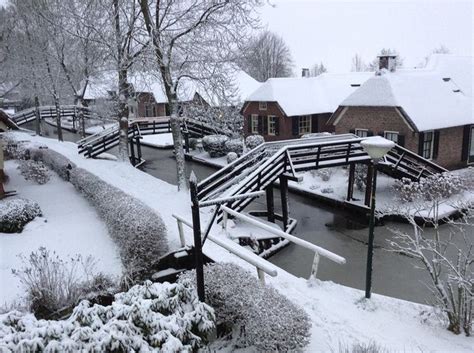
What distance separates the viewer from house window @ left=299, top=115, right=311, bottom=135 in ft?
95.7

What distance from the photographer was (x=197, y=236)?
5.72m

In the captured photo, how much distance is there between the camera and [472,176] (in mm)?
18203

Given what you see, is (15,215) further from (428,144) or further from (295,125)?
(295,125)

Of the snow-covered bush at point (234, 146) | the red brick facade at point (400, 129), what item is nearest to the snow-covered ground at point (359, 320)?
the red brick facade at point (400, 129)

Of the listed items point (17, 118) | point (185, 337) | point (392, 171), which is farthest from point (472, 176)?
point (17, 118)

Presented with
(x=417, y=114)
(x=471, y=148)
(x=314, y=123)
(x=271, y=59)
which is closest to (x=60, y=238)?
(x=417, y=114)

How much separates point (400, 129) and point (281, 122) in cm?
986

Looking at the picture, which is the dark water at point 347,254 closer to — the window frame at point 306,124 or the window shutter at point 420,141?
the window shutter at point 420,141

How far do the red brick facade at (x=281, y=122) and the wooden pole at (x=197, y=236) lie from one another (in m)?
23.6

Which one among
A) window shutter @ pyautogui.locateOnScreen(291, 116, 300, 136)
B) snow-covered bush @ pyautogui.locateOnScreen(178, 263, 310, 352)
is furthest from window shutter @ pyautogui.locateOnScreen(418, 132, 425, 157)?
snow-covered bush @ pyautogui.locateOnScreen(178, 263, 310, 352)

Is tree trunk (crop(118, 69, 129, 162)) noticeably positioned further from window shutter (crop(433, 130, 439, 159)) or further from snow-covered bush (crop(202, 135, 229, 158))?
window shutter (crop(433, 130, 439, 159))

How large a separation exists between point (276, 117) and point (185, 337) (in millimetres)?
25638

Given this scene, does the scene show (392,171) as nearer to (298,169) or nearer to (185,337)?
(298,169)

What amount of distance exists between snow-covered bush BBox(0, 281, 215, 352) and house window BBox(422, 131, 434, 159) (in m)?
19.6
